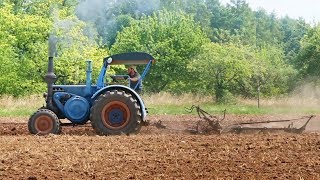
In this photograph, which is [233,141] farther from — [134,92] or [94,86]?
[94,86]

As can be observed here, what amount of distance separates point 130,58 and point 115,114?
146 cm

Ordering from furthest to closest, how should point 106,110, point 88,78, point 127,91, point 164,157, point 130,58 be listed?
point 88,78 < point 127,91 < point 130,58 < point 106,110 < point 164,157

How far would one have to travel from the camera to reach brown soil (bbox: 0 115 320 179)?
29.7 ft

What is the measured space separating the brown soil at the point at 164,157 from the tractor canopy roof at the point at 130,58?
7.01 feet

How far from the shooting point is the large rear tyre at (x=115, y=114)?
1459 cm

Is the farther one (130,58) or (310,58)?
(310,58)

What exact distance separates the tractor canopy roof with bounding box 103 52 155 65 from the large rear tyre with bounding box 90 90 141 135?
2.52 ft

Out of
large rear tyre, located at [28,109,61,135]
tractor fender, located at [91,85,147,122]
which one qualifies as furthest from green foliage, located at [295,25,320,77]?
large rear tyre, located at [28,109,61,135]

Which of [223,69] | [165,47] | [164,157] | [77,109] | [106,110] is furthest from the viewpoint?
[165,47]

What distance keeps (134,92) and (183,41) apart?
3711 cm

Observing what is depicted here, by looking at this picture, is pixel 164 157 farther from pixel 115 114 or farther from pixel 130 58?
pixel 130 58

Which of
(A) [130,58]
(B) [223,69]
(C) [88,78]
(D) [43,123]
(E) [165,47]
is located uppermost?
(E) [165,47]

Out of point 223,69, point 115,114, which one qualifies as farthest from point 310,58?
point 115,114

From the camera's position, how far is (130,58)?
14750 millimetres
